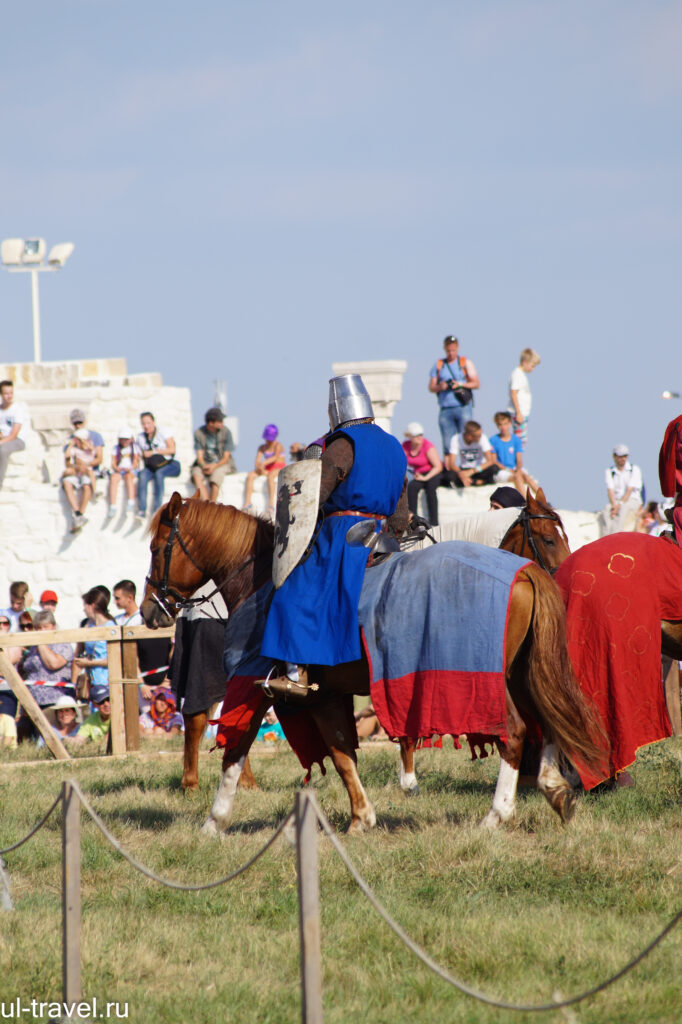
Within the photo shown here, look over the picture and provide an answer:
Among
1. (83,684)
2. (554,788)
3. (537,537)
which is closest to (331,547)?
(554,788)

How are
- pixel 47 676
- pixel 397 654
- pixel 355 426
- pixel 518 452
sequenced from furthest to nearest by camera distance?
pixel 518 452
pixel 47 676
pixel 355 426
pixel 397 654

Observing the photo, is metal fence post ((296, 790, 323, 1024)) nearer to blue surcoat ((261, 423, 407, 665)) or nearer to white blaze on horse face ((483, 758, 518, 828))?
blue surcoat ((261, 423, 407, 665))

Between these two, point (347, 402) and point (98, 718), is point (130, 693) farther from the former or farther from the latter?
point (347, 402)

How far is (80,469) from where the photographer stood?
16.8 metres

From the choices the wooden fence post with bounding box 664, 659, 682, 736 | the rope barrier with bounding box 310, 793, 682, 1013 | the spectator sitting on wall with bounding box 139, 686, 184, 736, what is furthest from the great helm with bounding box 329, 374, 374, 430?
the spectator sitting on wall with bounding box 139, 686, 184, 736

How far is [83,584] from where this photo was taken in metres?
16.5

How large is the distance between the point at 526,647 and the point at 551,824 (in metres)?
0.91

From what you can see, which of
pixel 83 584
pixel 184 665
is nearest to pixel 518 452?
pixel 83 584

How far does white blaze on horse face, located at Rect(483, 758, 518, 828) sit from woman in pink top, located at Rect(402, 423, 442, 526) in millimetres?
8599

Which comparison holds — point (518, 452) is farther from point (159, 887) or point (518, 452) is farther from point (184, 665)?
point (159, 887)

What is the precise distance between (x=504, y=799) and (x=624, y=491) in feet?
33.8

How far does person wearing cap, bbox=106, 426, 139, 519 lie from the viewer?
54.8ft

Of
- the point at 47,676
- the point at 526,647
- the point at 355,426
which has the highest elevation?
the point at 355,426

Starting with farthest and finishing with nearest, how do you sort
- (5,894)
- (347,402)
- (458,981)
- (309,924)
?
(347,402), (5,894), (458,981), (309,924)
